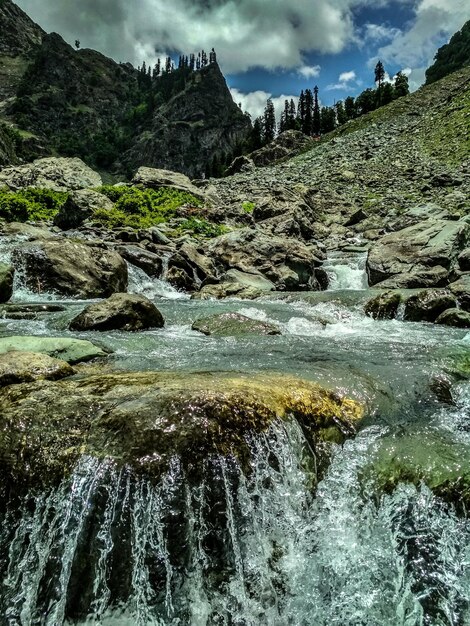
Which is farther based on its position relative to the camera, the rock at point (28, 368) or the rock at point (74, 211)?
the rock at point (74, 211)

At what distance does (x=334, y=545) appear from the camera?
4344 mm

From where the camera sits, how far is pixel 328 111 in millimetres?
97375

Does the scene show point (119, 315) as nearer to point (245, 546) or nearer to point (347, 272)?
point (245, 546)

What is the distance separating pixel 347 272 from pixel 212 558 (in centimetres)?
2049

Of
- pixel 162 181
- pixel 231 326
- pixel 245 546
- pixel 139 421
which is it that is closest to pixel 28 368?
pixel 139 421

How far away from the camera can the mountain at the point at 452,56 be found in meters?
99.6

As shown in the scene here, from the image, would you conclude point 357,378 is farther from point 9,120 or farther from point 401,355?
point 9,120

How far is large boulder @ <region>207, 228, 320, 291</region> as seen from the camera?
21109 mm

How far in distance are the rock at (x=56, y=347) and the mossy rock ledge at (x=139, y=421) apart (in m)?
1.90

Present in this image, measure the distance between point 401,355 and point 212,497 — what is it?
585 cm

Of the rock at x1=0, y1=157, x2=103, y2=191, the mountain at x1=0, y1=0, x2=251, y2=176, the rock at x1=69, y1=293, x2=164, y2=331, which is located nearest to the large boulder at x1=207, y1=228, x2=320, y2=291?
the rock at x1=69, y1=293, x2=164, y2=331

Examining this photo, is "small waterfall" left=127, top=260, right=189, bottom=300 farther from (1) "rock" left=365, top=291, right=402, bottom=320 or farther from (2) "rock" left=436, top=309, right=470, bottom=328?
(2) "rock" left=436, top=309, right=470, bottom=328

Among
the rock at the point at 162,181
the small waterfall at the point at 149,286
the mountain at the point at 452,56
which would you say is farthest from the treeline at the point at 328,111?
the small waterfall at the point at 149,286

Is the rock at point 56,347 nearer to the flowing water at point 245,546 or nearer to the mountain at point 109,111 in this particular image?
the flowing water at point 245,546
